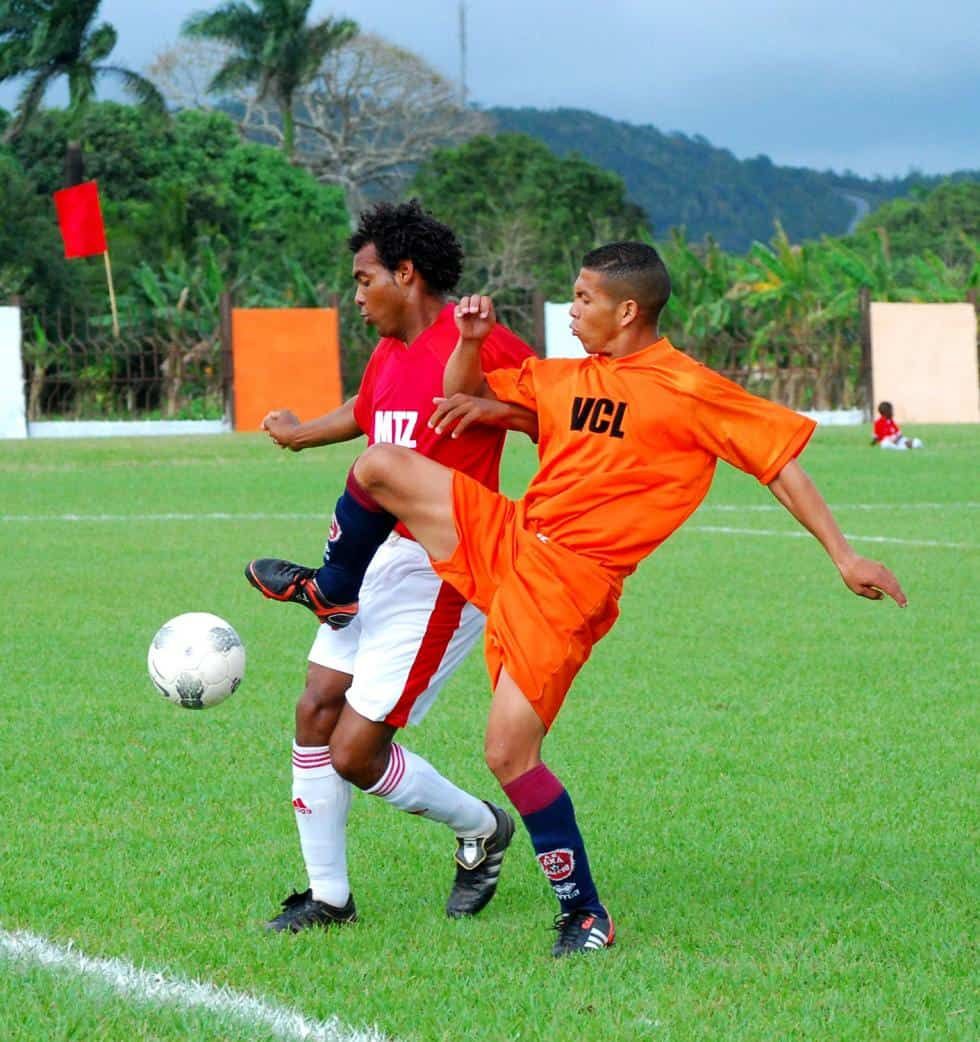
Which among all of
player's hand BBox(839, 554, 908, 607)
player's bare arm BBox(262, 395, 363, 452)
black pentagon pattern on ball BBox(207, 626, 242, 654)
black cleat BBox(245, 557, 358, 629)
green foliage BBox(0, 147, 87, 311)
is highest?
green foliage BBox(0, 147, 87, 311)

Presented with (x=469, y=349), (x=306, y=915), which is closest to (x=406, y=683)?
(x=306, y=915)

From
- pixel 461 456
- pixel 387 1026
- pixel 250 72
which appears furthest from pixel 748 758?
pixel 250 72

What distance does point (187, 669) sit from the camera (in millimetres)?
5078

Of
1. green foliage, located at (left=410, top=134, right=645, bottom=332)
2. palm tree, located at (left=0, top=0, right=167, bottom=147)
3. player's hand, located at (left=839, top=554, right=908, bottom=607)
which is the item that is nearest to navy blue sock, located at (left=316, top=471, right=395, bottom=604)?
player's hand, located at (left=839, top=554, right=908, bottom=607)

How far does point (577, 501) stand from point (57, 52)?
44540 millimetres

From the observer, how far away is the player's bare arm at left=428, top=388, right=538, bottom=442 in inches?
176

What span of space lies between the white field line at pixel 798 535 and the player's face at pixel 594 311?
9813 mm

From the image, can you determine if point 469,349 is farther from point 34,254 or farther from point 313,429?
point 34,254

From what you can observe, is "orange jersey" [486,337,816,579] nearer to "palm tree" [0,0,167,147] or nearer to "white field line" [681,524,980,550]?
"white field line" [681,524,980,550]

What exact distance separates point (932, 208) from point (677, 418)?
6499cm

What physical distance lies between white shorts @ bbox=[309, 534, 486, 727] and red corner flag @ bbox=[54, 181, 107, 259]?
1117 inches

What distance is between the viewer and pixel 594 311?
178 inches

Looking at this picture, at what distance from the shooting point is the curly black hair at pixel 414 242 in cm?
480

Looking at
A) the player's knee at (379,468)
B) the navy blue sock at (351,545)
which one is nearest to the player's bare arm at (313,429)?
the navy blue sock at (351,545)
